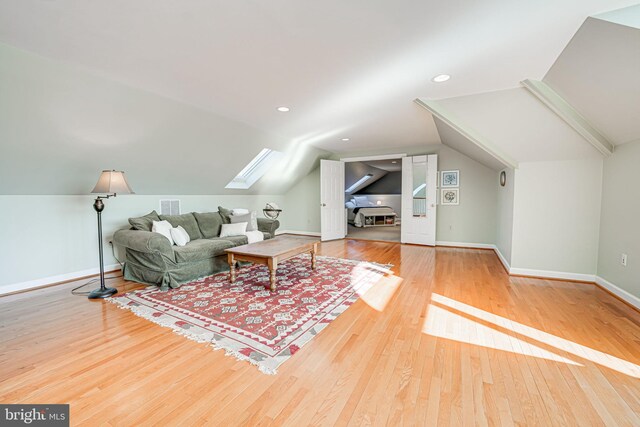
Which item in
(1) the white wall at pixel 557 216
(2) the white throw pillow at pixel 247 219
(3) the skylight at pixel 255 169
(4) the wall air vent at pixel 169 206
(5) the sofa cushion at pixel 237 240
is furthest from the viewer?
(3) the skylight at pixel 255 169

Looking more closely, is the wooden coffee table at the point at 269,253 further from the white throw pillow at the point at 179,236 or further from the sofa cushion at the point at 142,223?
the sofa cushion at the point at 142,223

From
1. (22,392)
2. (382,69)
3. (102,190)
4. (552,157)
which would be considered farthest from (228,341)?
(552,157)

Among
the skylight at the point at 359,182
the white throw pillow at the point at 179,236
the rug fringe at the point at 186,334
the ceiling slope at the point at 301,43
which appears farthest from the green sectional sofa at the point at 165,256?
the skylight at the point at 359,182

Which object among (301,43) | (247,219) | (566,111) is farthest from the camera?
(247,219)

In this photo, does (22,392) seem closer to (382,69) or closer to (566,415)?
(566,415)

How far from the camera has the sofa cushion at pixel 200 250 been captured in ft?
11.3

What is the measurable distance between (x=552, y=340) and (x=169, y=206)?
5425 millimetres

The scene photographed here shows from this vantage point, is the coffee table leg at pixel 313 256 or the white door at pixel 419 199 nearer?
the coffee table leg at pixel 313 256

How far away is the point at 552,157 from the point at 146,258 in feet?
17.5

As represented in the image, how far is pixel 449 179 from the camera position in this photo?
5906 millimetres

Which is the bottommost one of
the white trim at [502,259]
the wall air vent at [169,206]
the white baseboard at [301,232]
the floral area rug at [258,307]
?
the floral area rug at [258,307]

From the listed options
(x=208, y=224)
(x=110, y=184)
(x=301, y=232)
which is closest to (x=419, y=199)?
(x=301, y=232)

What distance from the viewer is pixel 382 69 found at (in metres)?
2.49

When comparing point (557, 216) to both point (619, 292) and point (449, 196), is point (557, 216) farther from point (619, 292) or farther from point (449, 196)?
point (449, 196)
